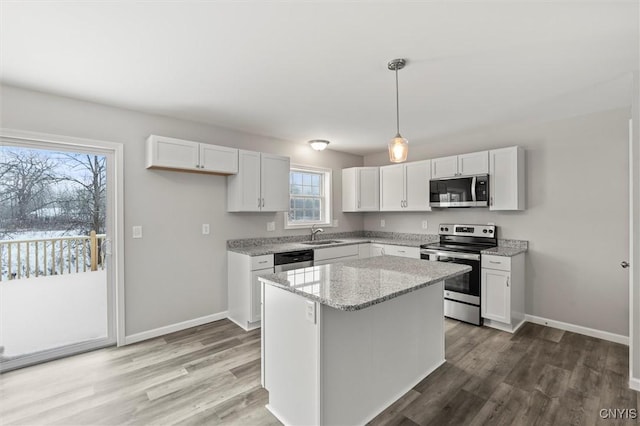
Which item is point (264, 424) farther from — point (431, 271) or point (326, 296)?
point (431, 271)

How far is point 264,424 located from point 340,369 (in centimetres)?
65

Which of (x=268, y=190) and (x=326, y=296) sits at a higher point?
(x=268, y=190)

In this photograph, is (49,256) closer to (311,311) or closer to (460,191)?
(311,311)

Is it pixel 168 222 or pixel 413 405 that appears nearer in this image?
pixel 413 405

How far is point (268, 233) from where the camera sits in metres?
4.33

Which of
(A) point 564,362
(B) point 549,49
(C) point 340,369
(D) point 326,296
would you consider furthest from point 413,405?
(B) point 549,49

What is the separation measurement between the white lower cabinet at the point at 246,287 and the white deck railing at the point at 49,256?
1401 mm

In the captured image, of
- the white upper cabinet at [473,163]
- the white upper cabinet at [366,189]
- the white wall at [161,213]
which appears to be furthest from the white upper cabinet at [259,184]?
the white upper cabinet at [473,163]

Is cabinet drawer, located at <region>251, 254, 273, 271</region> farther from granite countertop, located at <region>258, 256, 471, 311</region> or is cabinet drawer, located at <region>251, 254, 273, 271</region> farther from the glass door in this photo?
the glass door

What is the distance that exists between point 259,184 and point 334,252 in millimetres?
1433

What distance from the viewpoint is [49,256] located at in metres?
2.86

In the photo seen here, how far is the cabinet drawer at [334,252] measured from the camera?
4.11 metres

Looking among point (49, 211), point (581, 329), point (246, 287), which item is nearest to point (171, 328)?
point (246, 287)

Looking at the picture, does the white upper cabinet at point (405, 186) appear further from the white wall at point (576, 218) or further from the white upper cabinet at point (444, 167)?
the white wall at point (576, 218)
